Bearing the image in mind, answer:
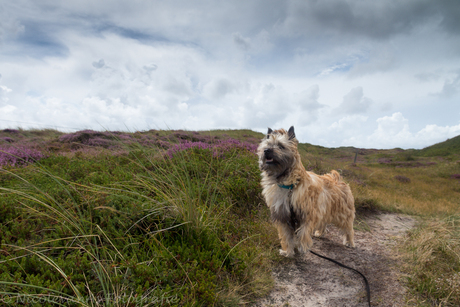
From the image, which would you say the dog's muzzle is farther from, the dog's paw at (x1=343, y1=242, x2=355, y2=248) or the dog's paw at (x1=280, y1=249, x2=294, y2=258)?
the dog's paw at (x1=343, y1=242, x2=355, y2=248)

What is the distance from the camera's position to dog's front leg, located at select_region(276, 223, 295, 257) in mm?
4520

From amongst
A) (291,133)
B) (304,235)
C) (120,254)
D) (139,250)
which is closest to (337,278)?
(304,235)

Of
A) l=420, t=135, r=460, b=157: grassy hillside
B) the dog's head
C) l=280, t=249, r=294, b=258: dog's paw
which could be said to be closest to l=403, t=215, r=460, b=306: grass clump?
l=280, t=249, r=294, b=258: dog's paw

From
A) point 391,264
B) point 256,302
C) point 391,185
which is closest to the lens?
point 256,302

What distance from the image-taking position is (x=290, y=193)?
425cm

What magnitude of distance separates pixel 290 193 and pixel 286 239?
1000 millimetres

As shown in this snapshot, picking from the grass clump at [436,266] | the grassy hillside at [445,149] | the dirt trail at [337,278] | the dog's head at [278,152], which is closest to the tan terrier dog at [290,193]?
the dog's head at [278,152]

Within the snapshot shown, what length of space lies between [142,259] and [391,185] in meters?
16.3

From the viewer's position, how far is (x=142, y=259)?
10.3ft

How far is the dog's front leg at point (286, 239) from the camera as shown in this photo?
452 cm

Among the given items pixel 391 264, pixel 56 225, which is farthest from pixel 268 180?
pixel 56 225

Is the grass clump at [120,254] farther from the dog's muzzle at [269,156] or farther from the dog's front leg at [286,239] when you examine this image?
the dog's muzzle at [269,156]

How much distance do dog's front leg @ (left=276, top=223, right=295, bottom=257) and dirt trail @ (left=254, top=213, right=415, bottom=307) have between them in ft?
0.50

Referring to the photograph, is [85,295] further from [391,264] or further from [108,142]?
[108,142]
